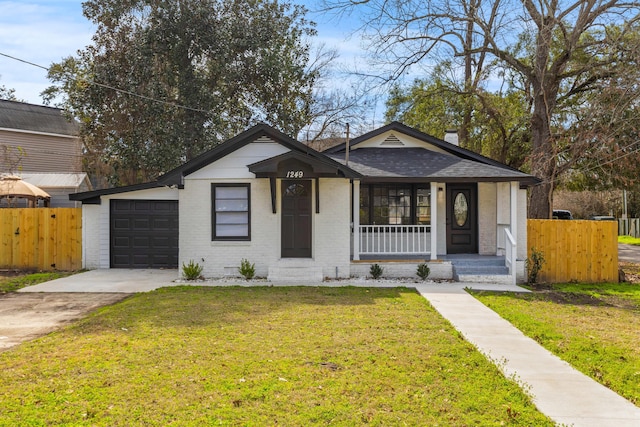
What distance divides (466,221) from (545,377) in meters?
10.1

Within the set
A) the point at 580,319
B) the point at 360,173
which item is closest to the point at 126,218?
the point at 360,173

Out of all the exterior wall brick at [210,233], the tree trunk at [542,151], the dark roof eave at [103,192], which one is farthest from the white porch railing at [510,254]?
the dark roof eave at [103,192]

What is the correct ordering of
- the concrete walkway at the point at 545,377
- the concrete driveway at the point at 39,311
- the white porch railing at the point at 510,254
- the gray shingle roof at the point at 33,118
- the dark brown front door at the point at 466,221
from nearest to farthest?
the concrete walkway at the point at 545,377 → the concrete driveway at the point at 39,311 → the white porch railing at the point at 510,254 → the dark brown front door at the point at 466,221 → the gray shingle roof at the point at 33,118

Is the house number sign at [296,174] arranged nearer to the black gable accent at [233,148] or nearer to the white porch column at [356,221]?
the black gable accent at [233,148]

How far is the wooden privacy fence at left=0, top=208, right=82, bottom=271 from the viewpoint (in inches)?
617

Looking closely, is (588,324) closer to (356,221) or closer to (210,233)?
(356,221)

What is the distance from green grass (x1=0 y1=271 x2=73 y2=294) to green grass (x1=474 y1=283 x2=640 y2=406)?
35.7 feet

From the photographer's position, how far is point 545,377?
5590 millimetres

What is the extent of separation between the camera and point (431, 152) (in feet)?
51.3

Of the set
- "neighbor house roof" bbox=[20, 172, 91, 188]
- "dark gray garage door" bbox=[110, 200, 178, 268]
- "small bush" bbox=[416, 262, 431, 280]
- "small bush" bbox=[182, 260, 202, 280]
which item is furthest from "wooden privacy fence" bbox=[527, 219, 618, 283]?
"neighbor house roof" bbox=[20, 172, 91, 188]

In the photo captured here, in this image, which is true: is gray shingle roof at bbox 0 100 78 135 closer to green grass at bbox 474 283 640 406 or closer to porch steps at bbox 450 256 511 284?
porch steps at bbox 450 256 511 284

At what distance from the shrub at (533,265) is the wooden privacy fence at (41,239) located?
13199 millimetres

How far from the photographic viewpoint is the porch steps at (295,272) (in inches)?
512

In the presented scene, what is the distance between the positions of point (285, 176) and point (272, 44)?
41.7 ft
